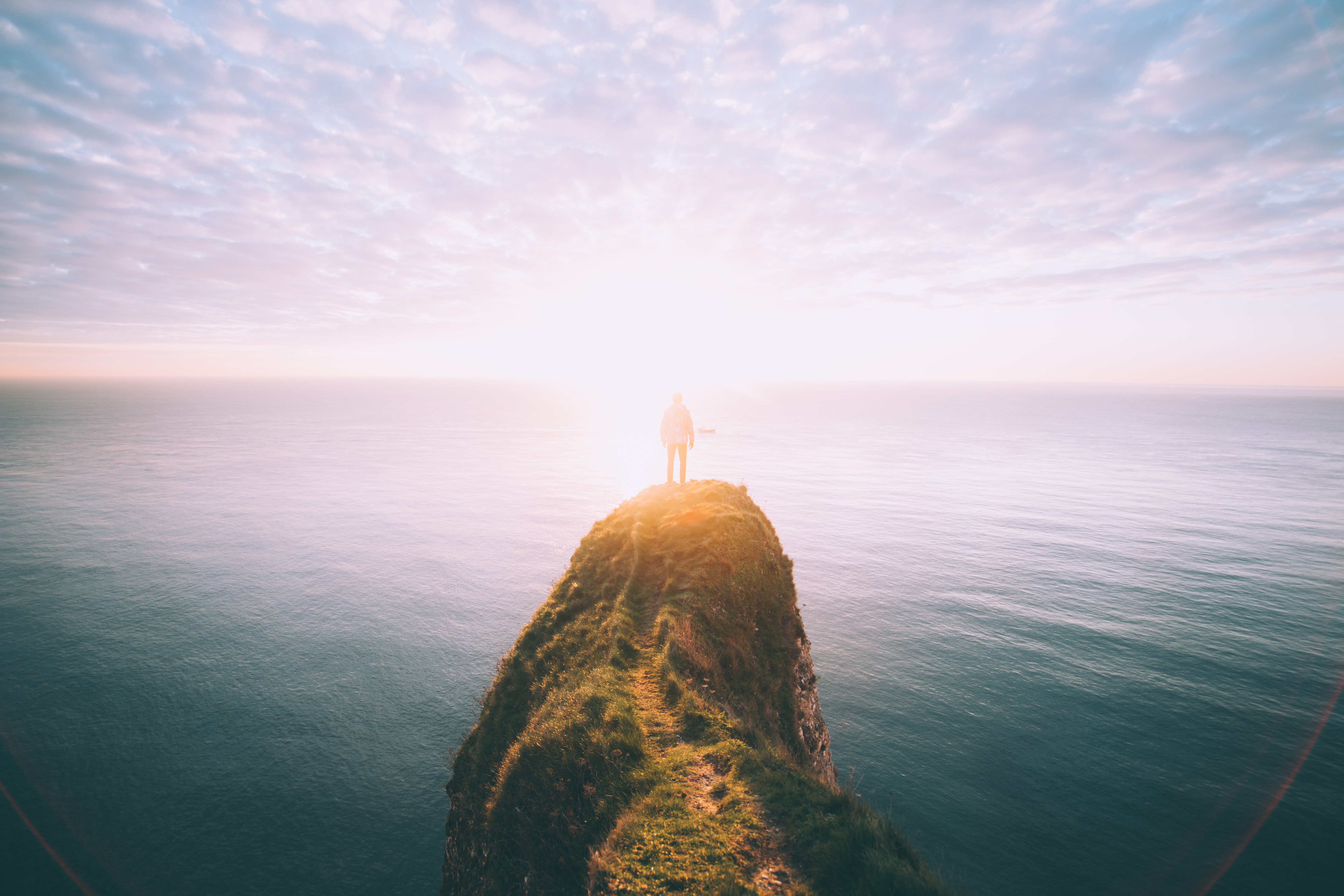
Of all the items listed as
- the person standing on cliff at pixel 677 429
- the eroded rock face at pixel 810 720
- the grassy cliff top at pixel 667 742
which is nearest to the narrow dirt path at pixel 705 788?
the grassy cliff top at pixel 667 742

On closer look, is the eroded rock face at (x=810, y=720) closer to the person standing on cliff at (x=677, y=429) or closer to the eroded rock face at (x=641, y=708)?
the eroded rock face at (x=641, y=708)

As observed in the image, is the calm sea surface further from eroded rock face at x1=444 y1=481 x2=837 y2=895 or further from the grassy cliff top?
the grassy cliff top

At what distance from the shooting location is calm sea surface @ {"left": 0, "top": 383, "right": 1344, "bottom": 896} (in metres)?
29.0

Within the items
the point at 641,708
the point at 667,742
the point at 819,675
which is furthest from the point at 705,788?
the point at 819,675

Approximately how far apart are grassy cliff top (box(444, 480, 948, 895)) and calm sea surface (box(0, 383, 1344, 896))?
13.0m

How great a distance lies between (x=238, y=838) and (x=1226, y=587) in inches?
3536

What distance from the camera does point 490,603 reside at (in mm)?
62156

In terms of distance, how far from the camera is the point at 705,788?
508 inches

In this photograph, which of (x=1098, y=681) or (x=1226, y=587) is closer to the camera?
(x=1098, y=681)

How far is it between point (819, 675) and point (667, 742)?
3415 cm

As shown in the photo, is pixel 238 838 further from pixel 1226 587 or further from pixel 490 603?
pixel 1226 587

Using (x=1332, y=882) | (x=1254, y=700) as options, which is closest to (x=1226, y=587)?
(x=1254, y=700)

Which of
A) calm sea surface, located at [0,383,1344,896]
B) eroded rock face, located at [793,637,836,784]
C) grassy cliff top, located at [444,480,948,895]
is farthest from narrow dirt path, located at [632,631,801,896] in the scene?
calm sea surface, located at [0,383,1344,896]

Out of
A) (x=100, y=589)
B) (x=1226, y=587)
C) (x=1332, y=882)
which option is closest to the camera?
(x=1332, y=882)
